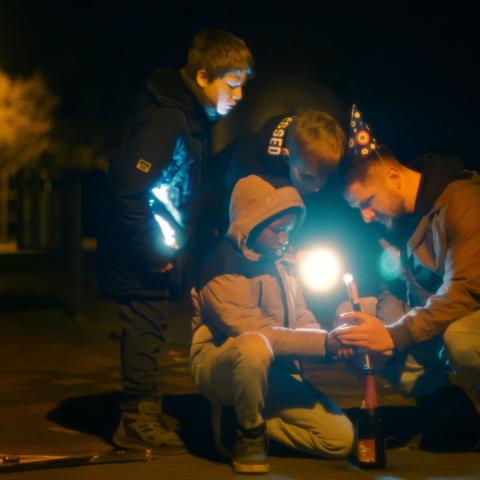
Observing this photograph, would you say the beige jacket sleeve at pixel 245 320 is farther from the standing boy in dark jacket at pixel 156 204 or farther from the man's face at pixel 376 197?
the man's face at pixel 376 197

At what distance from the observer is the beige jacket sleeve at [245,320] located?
5.54 metres

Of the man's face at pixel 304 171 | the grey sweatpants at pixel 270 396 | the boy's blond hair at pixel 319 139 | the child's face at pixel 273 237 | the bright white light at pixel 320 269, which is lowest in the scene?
the grey sweatpants at pixel 270 396

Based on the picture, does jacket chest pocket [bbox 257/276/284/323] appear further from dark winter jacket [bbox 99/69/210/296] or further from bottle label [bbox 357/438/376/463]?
bottle label [bbox 357/438/376/463]

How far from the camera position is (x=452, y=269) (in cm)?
561

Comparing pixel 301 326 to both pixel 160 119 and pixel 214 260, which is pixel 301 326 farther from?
pixel 160 119

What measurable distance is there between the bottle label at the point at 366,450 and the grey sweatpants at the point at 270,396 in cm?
16

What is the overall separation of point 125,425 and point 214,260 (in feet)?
2.98

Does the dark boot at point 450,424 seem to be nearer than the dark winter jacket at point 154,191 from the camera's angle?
No

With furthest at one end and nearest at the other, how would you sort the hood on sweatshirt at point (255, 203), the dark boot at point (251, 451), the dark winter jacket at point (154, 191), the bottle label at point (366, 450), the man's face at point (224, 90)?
1. the man's face at point (224, 90)
2. the dark winter jacket at point (154, 191)
3. the hood on sweatshirt at point (255, 203)
4. the bottle label at point (366, 450)
5. the dark boot at point (251, 451)

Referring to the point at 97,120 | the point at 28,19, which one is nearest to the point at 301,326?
the point at 28,19

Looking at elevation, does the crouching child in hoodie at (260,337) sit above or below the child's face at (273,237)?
below

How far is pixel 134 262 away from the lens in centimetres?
595

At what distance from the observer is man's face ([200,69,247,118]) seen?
5.94 m

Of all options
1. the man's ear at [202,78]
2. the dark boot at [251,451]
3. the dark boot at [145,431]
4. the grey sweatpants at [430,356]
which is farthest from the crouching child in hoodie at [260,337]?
the man's ear at [202,78]
